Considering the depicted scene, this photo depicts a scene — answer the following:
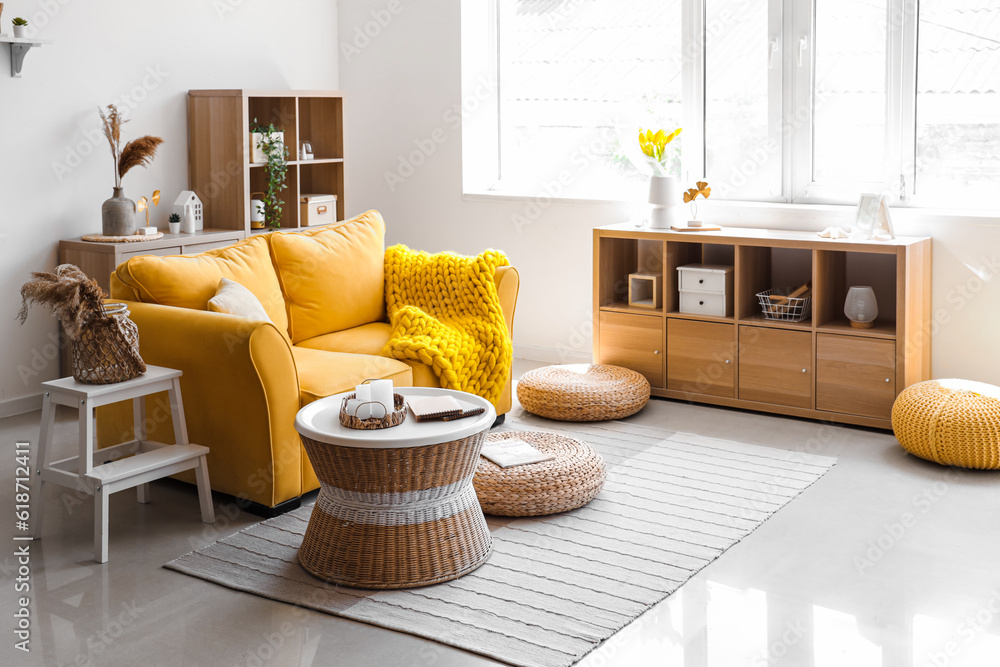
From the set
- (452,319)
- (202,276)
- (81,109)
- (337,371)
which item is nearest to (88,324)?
(202,276)

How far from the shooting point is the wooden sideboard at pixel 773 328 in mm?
4035

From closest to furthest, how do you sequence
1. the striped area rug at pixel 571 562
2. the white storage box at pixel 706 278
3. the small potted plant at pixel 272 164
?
1. the striped area rug at pixel 571 562
2. the white storage box at pixel 706 278
3. the small potted plant at pixel 272 164

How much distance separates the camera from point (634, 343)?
4660 mm

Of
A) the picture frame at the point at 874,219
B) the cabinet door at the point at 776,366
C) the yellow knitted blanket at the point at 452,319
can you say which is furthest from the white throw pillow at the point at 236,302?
the picture frame at the point at 874,219

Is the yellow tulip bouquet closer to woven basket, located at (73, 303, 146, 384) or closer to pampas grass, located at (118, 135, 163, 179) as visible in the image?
pampas grass, located at (118, 135, 163, 179)

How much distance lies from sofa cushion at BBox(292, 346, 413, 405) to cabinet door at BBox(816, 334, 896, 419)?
174cm

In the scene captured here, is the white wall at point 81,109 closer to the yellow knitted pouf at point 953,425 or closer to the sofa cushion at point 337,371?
the sofa cushion at point 337,371

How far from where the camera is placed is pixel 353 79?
5902 mm

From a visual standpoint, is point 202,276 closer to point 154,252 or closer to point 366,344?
point 366,344

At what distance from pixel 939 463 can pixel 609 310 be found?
1640 millimetres

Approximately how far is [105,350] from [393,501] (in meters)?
0.99

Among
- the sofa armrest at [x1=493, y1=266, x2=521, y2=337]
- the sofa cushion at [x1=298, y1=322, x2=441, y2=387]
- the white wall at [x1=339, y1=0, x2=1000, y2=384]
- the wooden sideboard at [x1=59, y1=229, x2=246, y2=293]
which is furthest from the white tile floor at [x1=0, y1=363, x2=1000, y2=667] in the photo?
the white wall at [x1=339, y1=0, x2=1000, y2=384]

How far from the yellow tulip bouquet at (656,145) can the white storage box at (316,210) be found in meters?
1.77

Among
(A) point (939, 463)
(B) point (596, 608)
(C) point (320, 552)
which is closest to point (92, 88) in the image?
(C) point (320, 552)
